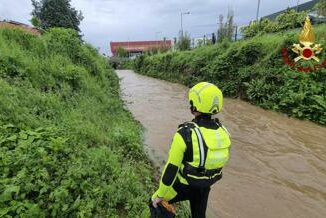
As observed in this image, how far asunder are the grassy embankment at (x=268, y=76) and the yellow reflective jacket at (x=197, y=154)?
7918 millimetres

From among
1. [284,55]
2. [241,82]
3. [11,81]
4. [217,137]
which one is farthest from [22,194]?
[241,82]

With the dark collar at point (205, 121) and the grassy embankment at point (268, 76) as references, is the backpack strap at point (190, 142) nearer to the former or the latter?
the dark collar at point (205, 121)

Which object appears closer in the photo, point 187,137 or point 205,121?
point 187,137

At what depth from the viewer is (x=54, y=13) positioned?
110 ft

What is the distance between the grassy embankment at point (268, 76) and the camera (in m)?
10.2

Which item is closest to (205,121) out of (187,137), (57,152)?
(187,137)

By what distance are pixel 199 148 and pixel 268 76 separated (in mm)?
10574

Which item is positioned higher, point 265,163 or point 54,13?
point 54,13

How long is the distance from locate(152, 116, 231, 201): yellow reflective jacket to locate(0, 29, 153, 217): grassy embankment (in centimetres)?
128

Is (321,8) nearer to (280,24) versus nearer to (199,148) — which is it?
(280,24)

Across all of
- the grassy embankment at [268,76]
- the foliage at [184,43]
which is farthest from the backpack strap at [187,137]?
the foliage at [184,43]

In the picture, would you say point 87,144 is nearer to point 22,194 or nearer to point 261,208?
point 22,194

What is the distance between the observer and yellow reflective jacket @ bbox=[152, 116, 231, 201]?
8.52 ft

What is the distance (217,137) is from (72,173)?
2.04 metres
